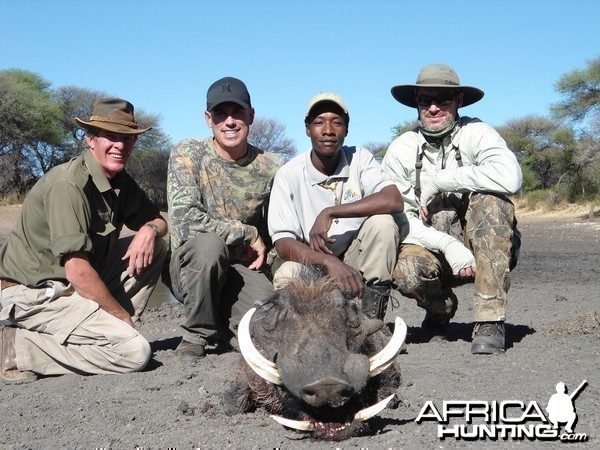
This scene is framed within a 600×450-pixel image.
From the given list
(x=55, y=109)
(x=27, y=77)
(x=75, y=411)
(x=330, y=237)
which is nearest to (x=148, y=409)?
(x=75, y=411)

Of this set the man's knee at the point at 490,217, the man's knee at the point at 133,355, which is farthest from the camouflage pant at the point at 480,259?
the man's knee at the point at 133,355

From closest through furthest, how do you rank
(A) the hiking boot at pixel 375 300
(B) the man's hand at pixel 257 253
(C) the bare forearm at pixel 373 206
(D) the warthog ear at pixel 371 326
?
(D) the warthog ear at pixel 371 326
(A) the hiking boot at pixel 375 300
(C) the bare forearm at pixel 373 206
(B) the man's hand at pixel 257 253

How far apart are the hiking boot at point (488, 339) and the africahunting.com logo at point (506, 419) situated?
1325 millimetres

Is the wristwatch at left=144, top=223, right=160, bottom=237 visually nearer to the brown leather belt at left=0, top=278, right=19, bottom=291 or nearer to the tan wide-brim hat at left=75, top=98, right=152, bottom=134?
the tan wide-brim hat at left=75, top=98, right=152, bottom=134

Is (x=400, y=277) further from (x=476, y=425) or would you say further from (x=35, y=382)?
(x=35, y=382)

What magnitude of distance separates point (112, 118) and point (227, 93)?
956 millimetres

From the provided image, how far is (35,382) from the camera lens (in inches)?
218

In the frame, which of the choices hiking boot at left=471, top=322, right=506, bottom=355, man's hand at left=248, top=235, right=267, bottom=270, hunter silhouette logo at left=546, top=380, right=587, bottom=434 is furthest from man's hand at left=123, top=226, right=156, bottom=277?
hunter silhouette logo at left=546, top=380, right=587, bottom=434

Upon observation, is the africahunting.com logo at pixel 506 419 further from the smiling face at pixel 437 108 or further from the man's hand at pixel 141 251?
the man's hand at pixel 141 251

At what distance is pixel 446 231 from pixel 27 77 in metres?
39.9

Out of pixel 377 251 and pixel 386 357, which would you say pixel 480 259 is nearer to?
pixel 377 251

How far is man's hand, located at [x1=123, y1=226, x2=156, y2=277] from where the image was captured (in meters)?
6.00

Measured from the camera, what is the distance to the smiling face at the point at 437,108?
5988mm

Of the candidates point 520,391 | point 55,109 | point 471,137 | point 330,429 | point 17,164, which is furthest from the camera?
A: point 55,109
